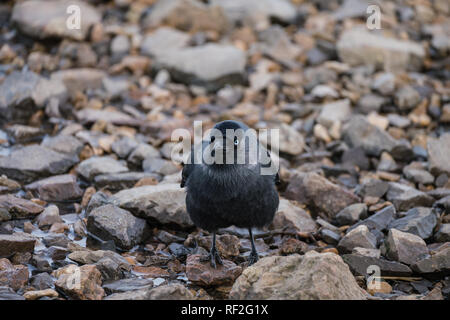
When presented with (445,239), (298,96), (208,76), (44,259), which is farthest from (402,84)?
(44,259)

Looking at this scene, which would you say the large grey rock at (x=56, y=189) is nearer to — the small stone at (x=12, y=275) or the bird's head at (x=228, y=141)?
the small stone at (x=12, y=275)

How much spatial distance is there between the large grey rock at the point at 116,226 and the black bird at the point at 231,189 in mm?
634

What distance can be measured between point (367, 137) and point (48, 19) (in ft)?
17.2

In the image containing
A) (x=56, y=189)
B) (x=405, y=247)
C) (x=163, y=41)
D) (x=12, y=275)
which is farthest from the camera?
(x=163, y=41)

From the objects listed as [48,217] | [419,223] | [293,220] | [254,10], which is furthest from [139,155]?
[254,10]

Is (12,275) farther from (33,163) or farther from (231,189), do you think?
(33,163)

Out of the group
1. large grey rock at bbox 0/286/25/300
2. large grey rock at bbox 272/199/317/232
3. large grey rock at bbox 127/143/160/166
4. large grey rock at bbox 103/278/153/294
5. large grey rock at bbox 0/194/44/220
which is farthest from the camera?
large grey rock at bbox 127/143/160/166

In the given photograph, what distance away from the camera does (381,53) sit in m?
8.62

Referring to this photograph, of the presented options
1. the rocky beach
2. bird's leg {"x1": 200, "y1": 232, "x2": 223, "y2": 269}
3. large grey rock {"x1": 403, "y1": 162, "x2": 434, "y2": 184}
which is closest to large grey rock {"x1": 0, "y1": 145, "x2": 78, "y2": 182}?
the rocky beach

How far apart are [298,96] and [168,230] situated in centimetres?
359

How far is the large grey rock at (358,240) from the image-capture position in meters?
4.77

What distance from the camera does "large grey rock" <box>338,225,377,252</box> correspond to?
4770 millimetres

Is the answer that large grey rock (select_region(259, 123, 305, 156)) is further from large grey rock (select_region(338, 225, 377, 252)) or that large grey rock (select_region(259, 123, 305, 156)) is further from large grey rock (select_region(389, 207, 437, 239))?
large grey rock (select_region(338, 225, 377, 252))

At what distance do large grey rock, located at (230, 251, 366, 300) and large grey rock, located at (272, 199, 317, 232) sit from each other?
54.0 inches
